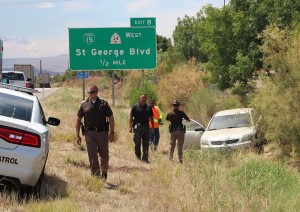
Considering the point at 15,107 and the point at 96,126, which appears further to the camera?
the point at 96,126

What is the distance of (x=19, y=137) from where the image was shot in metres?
6.79

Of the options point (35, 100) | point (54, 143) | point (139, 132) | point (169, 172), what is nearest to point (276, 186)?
point (169, 172)

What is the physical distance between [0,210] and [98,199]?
1750 mm

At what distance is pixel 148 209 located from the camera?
23.5 ft

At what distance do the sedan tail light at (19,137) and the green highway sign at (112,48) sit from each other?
12.6 m

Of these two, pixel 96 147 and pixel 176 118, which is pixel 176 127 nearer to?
pixel 176 118

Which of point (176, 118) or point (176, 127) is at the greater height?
point (176, 118)

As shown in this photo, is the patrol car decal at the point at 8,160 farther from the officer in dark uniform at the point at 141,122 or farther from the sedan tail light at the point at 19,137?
the officer in dark uniform at the point at 141,122

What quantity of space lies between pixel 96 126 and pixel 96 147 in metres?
0.37

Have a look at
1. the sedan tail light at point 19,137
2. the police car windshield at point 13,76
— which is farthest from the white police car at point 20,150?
the police car windshield at point 13,76

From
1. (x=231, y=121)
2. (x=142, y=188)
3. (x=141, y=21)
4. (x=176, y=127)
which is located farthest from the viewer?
(x=141, y=21)

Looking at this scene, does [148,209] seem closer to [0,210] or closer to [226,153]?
[0,210]

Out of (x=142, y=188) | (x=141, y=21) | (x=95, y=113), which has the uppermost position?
(x=141, y=21)

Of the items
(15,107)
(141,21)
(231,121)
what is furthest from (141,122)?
(141,21)
